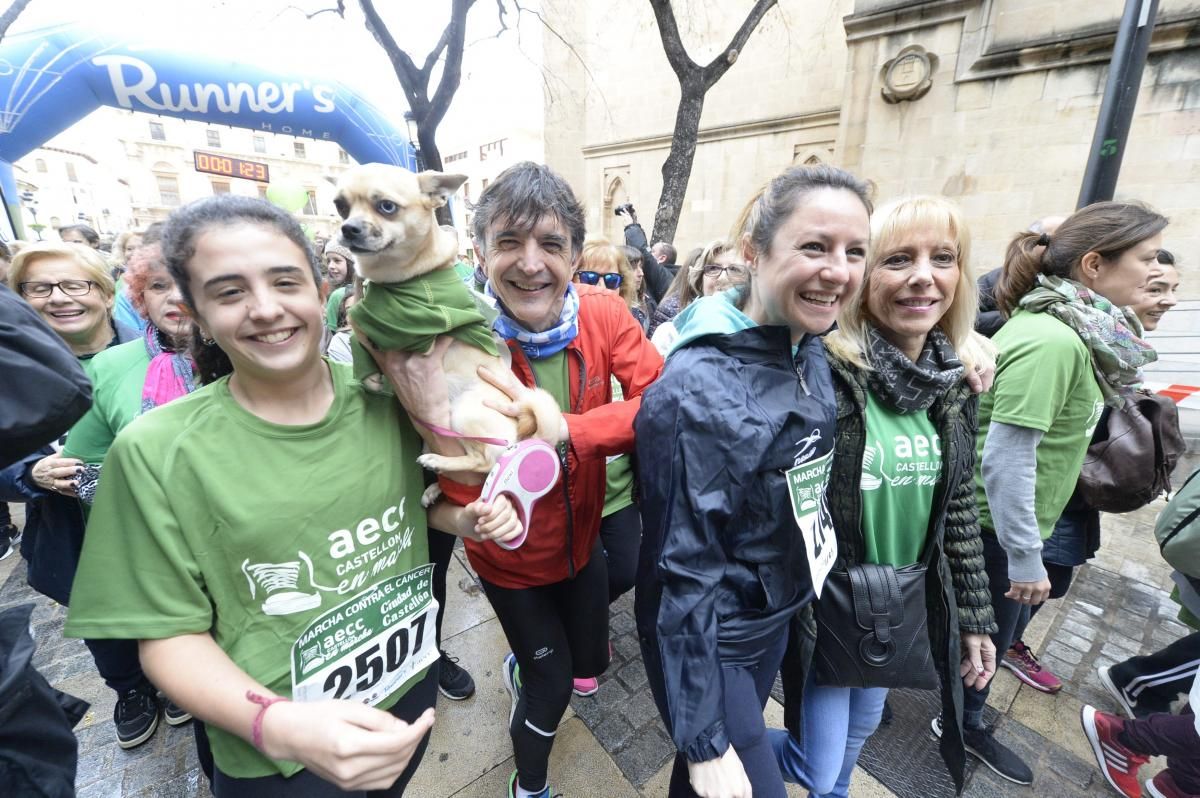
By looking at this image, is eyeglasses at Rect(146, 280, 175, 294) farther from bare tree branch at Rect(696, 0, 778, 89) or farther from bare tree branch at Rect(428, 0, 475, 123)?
bare tree branch at Rect(696, 0, 778, 89)

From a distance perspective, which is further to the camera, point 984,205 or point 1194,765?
point 984,205

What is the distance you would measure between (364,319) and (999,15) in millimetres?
10603

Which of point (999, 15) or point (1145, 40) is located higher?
point (999, 15)

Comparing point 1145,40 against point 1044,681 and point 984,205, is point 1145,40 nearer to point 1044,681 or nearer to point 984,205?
point 984,205

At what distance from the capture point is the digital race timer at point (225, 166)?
811 inches

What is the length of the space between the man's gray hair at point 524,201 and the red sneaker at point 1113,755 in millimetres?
3558

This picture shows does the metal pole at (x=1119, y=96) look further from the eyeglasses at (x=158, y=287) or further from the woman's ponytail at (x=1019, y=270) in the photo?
the eyeglasses at (x=158, y=287)

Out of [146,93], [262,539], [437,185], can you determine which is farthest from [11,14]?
[262,539]

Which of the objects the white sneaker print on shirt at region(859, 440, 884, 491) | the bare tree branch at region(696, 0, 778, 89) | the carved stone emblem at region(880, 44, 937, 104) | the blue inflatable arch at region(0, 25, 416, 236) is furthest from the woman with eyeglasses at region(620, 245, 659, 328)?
the blue inflatable arch at region(0, 25, 416, 236)

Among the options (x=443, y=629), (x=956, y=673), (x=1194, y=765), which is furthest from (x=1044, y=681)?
(x=443, y=629)

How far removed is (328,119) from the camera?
8781 mm

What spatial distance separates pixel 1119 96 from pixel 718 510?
6.13 m

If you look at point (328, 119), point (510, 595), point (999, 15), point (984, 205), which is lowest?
point (510, 595)

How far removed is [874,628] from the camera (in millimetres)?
1688
